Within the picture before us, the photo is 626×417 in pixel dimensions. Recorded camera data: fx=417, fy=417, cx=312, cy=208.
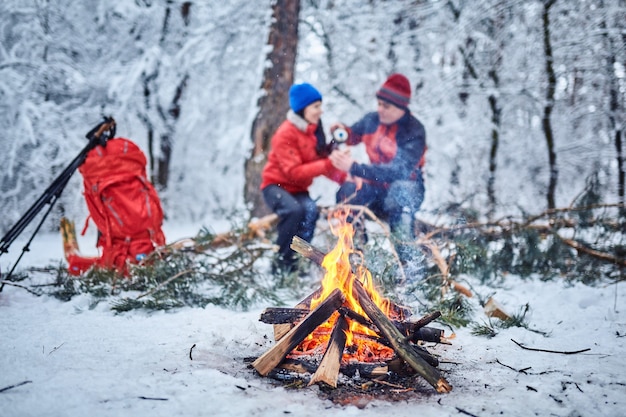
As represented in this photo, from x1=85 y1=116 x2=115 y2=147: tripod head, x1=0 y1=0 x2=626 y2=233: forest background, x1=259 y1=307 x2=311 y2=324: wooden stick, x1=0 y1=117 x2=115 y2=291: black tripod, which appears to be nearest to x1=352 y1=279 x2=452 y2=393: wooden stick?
x1=259 y1=307 x2=311 y2=324: wooden stick

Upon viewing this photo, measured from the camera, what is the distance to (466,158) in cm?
1064

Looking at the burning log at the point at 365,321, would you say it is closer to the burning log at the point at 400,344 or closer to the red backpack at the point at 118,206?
the burning log at the point at 400,344

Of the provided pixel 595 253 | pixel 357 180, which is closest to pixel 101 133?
pixel 357 180

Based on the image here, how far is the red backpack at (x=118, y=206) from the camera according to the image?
3943mm

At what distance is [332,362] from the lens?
1929mm

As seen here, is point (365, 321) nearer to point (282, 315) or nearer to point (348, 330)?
point (348, 330)

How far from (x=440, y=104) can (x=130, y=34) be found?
22.5 feet

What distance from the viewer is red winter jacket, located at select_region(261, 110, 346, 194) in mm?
4488

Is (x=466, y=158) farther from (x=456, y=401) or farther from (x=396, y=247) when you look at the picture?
(x=456, y=401)

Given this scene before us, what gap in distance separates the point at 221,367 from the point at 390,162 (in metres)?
3.28

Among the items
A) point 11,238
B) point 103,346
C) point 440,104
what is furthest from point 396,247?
point 440,104

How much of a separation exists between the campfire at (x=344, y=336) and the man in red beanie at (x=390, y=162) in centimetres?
200

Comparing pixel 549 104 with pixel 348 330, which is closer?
pixel 348 330

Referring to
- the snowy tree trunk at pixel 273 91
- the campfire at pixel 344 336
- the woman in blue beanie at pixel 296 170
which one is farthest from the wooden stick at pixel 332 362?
the snowy tree trunk at pixel 273 91
